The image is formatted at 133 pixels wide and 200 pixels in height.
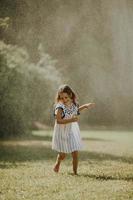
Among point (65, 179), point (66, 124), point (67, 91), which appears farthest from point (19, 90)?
point (65, 179)

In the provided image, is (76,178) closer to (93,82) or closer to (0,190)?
(0,190)

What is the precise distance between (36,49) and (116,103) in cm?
688

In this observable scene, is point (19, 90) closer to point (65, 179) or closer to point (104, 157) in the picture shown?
point (104, 157)

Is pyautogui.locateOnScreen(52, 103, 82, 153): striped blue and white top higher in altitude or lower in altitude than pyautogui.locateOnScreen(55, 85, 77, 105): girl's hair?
lower

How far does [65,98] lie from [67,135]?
67 centimetres

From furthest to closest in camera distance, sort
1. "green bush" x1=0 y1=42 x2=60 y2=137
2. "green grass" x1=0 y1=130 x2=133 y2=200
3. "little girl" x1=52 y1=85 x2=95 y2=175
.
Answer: "green bush" x1=0 y1=42 x2=60 y2=137 → "little girl" x1=52 y1=85 x2=95 y2=175 → "green grass" x1=0 y1=130 x2=133 y2=200

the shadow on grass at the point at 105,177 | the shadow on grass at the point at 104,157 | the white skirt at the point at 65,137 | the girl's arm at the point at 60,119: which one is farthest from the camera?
the shadow on grass at the point at 104,157

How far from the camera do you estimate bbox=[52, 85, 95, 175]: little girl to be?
9453 millimetres

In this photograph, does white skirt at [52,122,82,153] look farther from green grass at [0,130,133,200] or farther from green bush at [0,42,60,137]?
green bush at [0,42,60,137]

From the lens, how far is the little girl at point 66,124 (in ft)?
31.0

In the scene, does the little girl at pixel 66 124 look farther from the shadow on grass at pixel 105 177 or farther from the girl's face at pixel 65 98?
the shadow on grass at pixel 105 177

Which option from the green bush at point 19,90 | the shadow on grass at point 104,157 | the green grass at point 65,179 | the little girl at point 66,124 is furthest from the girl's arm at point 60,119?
the green bush at point 19,90

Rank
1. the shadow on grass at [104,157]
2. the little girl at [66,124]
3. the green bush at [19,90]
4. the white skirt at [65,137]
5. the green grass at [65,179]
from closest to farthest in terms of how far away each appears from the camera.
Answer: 1. the green grass at [65,179]
2. the little girl at [66,124]
3. the white skirt at [65,137]
4. the shadow on grass at [104,157]
5. the green bush at [19,90]

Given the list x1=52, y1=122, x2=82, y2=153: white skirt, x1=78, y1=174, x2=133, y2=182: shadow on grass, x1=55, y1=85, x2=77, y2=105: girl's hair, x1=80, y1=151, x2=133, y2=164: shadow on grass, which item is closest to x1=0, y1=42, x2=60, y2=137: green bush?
x1=80, y1=151, x2=133, y2=164: shadow on grass
